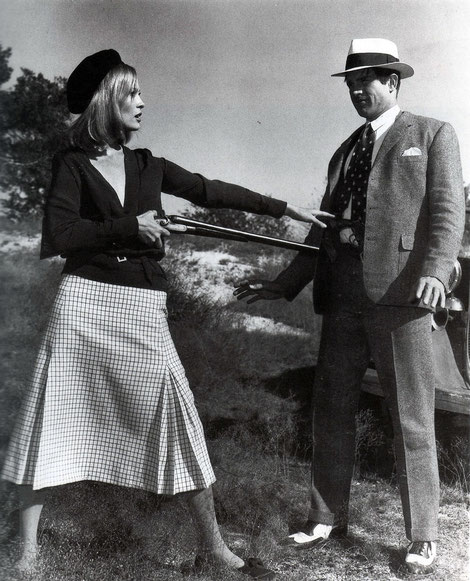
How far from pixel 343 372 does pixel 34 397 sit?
1407 mm

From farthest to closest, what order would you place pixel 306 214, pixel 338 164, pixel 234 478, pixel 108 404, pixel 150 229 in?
1. pixel 234 478
2. pixel 338 164
3. pixel 306 214
4. pixel 108 404
5. pixel 150 229

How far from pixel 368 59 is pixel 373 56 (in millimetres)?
31

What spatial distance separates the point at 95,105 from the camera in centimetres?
283

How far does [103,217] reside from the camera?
2.86 m

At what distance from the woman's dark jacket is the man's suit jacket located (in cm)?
90

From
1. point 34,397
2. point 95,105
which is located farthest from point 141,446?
point 95,105

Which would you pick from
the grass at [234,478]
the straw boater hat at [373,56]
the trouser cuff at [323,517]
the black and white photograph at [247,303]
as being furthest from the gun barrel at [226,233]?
the grass at [234,478]

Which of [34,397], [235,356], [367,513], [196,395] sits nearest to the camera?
[34,397]

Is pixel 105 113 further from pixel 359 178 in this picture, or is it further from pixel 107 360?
pixel 359 178

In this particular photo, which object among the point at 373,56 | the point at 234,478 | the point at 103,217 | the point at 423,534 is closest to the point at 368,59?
the point at 373,56

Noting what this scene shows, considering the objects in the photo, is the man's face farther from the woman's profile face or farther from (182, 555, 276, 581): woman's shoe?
(182, 555, 276, 581): woman's shoe

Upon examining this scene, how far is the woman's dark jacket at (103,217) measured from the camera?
273 cm

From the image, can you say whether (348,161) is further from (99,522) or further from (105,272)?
(99,522)

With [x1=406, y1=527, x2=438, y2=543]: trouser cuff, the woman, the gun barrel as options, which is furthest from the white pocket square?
[x1=406, y1=527, x2=438, y2=543]: trouser cuff
